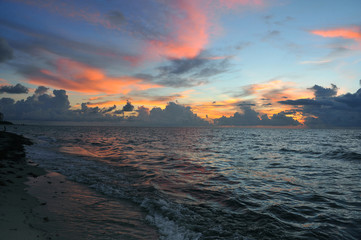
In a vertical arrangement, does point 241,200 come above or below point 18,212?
below

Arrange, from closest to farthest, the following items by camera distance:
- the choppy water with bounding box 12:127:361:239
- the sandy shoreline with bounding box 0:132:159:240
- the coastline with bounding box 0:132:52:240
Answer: the coastline with bounding box 0:132:52:240, the sandy shoreline with bounding box 0:132:159:240, the choppy water with bounding box 12:127:361:239

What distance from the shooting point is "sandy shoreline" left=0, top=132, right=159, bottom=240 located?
19.2 ft

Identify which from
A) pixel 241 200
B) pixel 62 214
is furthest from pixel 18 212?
pixel 241 200

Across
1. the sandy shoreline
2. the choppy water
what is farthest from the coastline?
the choppy water

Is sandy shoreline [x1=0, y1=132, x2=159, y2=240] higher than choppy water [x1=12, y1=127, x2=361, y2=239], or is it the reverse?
sandy shoreline [x1=0, y1=132, x2=159, y2=240]

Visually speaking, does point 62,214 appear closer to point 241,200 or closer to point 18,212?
point 18,212

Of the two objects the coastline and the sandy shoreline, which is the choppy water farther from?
the coastline

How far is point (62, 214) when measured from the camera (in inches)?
287

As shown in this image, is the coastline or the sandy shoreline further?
the sandy shoreline

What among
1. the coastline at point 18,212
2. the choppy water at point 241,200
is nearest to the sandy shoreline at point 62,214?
the coastline at point 18,212

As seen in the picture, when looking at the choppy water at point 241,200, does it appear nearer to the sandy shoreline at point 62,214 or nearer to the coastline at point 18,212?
the sandy shoreline at point 62,214

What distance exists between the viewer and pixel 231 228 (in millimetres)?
7203

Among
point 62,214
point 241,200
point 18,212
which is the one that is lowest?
point 241,200

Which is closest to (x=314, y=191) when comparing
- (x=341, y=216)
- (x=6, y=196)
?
(x=341, y=216)
